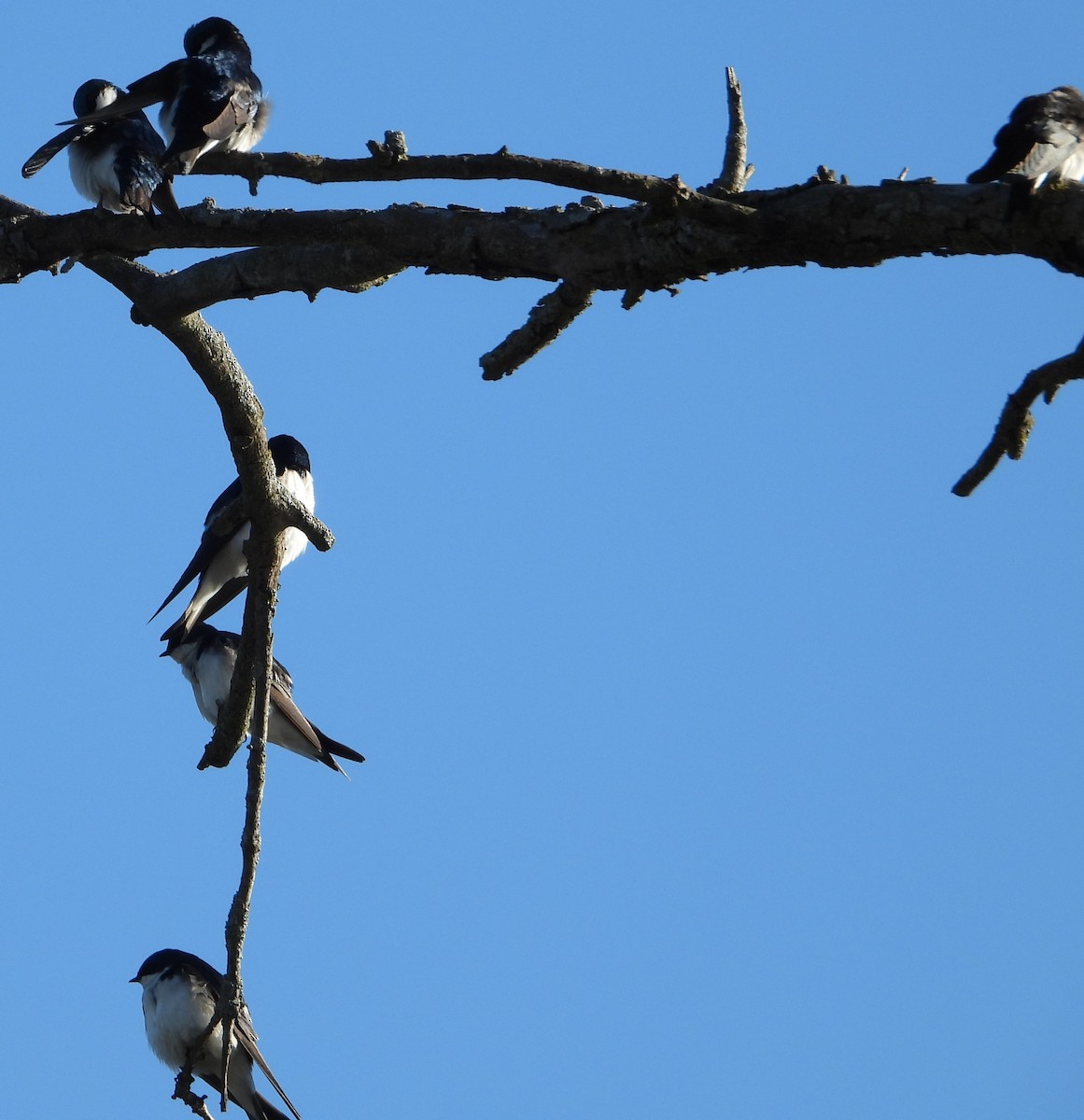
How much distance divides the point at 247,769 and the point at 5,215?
187 centimetres

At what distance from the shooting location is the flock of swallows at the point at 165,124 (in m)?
5.30

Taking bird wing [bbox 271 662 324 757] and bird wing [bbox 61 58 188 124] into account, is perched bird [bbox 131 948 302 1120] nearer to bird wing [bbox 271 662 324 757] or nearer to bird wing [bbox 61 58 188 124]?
bird wing [bbox 271 662 324 757]

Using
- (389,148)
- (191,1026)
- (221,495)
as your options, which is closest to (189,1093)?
(191,1026)

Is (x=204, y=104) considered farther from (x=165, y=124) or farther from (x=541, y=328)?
(x=541, y=328)

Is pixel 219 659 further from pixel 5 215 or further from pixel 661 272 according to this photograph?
pixel 661 272

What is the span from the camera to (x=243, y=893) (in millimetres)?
4117

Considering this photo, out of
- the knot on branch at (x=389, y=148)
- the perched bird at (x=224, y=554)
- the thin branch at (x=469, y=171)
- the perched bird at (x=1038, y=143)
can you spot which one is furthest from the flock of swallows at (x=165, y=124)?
the perched bird at (x=1038, y=143)

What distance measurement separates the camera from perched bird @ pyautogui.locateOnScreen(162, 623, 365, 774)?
7.99 m

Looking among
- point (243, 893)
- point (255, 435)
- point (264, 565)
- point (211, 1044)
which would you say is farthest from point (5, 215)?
point (211, 1044)

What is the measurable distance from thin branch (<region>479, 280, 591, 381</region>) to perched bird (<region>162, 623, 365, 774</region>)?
15.9ft

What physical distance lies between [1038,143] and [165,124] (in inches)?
148

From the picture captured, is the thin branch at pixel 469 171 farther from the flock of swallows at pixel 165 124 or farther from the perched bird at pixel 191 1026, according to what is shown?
the perched bird at pixel 191 1026

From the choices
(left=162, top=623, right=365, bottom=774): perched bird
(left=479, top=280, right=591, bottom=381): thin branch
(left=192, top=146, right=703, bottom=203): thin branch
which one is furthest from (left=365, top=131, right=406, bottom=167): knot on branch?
(left=162, top=623, right=365, bottom=774): perched bird

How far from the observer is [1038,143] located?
2.88 m
